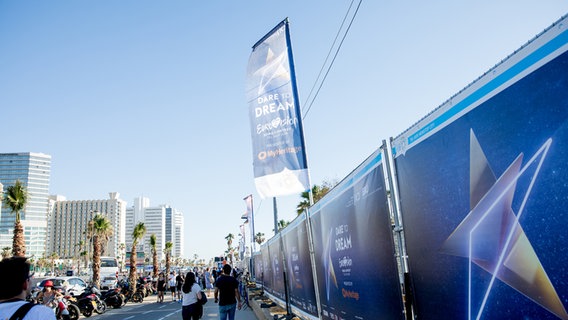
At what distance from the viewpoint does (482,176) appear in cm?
266

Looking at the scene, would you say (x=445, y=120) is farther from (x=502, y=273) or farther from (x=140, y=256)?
(x=140, y=256)

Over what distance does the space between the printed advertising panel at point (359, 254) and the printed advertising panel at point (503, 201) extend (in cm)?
76

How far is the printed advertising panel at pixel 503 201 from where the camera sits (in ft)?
7.06

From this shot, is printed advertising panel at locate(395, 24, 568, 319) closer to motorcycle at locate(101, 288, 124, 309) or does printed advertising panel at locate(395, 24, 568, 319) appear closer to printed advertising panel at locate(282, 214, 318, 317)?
printed advertising panel at locate(282, 214, 318, 317)

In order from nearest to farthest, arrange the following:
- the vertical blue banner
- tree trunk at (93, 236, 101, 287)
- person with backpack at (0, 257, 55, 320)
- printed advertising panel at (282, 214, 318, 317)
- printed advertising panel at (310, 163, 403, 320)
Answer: person with backpack at (0, 257, 55, 320) < printed advertising panel at (310, 163, 403, 320) < the vertical blue banner < printed advertising panel at (282, 214, 318, 317) < tree trunk at (93, 236, 101, 287)

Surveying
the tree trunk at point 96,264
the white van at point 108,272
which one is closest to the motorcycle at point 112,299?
the tree trunk at point 96,264

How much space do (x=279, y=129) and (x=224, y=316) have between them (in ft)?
15.4

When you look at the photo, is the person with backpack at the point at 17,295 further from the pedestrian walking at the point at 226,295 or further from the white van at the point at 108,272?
the white van at the point at 108,272

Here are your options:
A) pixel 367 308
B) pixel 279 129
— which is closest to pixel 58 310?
pixel 279 129

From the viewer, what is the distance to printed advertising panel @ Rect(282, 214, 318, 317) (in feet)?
26.8

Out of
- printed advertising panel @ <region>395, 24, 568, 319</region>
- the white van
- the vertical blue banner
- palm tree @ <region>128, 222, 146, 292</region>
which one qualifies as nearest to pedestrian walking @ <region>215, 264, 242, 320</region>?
the vertical blue banner

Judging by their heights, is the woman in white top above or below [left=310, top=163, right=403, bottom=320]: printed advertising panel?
below

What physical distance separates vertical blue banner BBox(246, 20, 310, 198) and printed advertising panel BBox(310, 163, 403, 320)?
3.65ft

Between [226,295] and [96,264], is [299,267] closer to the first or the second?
[226,295]
